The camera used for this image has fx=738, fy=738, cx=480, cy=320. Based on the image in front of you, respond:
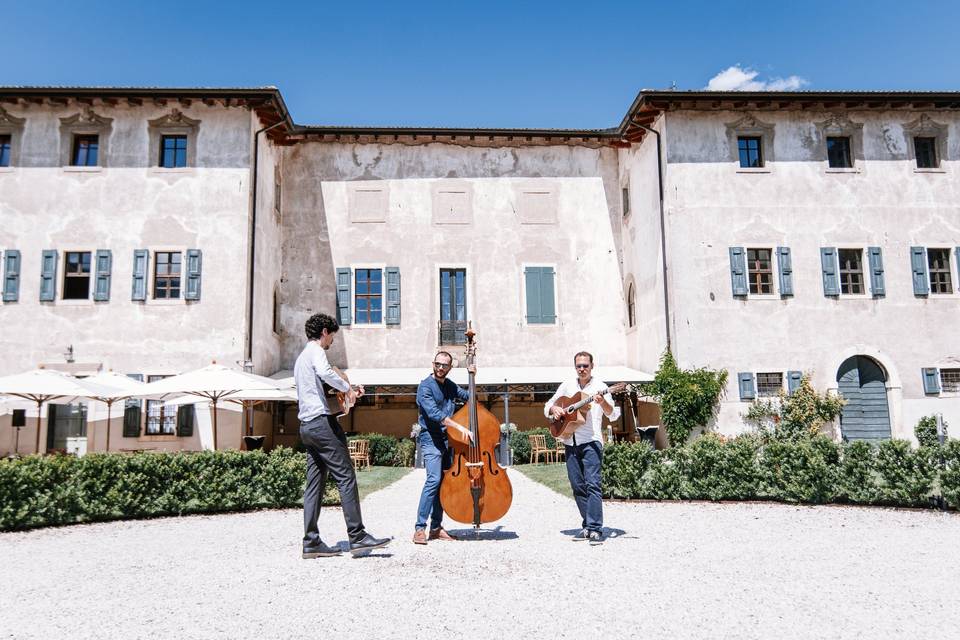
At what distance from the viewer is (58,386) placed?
12484 mm

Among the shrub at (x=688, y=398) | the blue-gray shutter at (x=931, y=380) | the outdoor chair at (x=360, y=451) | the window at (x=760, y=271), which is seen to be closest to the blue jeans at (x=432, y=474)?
the outdoor chair at (x=360, y=451)

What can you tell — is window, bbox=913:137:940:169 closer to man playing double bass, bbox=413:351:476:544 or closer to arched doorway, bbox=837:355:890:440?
arched doorway, bbox=837:355:890:440

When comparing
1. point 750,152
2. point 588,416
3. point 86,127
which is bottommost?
point 588,416

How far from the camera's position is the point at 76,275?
684 inches

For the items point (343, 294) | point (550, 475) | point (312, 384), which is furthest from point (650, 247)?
point (312, 384)

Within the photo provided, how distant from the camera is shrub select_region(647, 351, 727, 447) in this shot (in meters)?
16.5

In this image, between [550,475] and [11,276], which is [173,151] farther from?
[550,475]

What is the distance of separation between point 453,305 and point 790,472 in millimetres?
12282

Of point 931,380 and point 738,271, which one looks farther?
point 738,271

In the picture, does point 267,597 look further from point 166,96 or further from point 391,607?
point 166,96

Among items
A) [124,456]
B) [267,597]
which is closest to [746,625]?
[267,597]

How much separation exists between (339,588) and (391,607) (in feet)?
2.02

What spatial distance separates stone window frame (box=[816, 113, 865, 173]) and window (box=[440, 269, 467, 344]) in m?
9.67

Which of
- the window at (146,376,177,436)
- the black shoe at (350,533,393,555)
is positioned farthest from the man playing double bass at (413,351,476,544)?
the window at (146,376,177,436)
